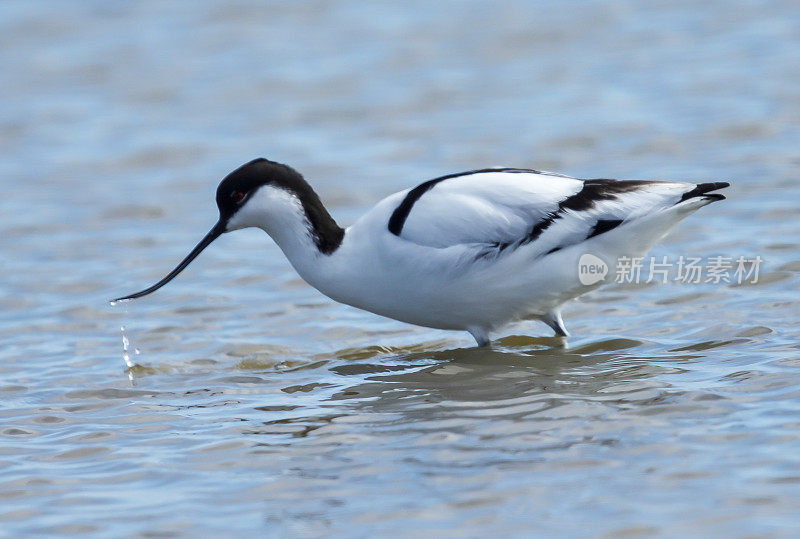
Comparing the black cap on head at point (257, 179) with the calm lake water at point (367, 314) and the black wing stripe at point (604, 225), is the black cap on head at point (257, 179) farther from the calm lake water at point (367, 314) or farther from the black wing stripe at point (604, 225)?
the black wing stripe at point (604, 225)

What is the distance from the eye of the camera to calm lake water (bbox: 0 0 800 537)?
5.25m

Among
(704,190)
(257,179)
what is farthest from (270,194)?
(704,190)

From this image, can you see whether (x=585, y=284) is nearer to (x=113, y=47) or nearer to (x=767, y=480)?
(x=767, y=480)

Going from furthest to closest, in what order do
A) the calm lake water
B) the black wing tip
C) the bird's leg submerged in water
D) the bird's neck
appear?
the bird's leg submerged in water → the bird's neck → the black wing tip → the calm lake water

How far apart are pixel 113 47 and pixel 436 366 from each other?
10272 millimetres

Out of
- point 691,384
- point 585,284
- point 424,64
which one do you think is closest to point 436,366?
point 585,284

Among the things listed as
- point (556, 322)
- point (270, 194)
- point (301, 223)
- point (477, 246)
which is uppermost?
point (270, 194)

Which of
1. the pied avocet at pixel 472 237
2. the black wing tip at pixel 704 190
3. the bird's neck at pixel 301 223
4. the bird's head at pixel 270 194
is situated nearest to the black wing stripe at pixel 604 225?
the pied avocet at pixel 472 237

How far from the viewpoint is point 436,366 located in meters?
7.39

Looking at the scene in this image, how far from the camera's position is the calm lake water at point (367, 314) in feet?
17.2

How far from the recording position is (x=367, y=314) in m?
8.88

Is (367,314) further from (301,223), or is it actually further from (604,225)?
(604,225)

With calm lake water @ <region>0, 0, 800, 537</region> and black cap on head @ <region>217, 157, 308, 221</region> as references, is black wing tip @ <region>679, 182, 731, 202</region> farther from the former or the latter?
Answer: black cap on head @ <region>217, 157, 308, 221</region>

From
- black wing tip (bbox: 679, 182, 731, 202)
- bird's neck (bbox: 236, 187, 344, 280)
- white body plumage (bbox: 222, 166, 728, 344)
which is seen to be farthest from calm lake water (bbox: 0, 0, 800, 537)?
black wing tip (bbox: 679, 182, 731, 202)
